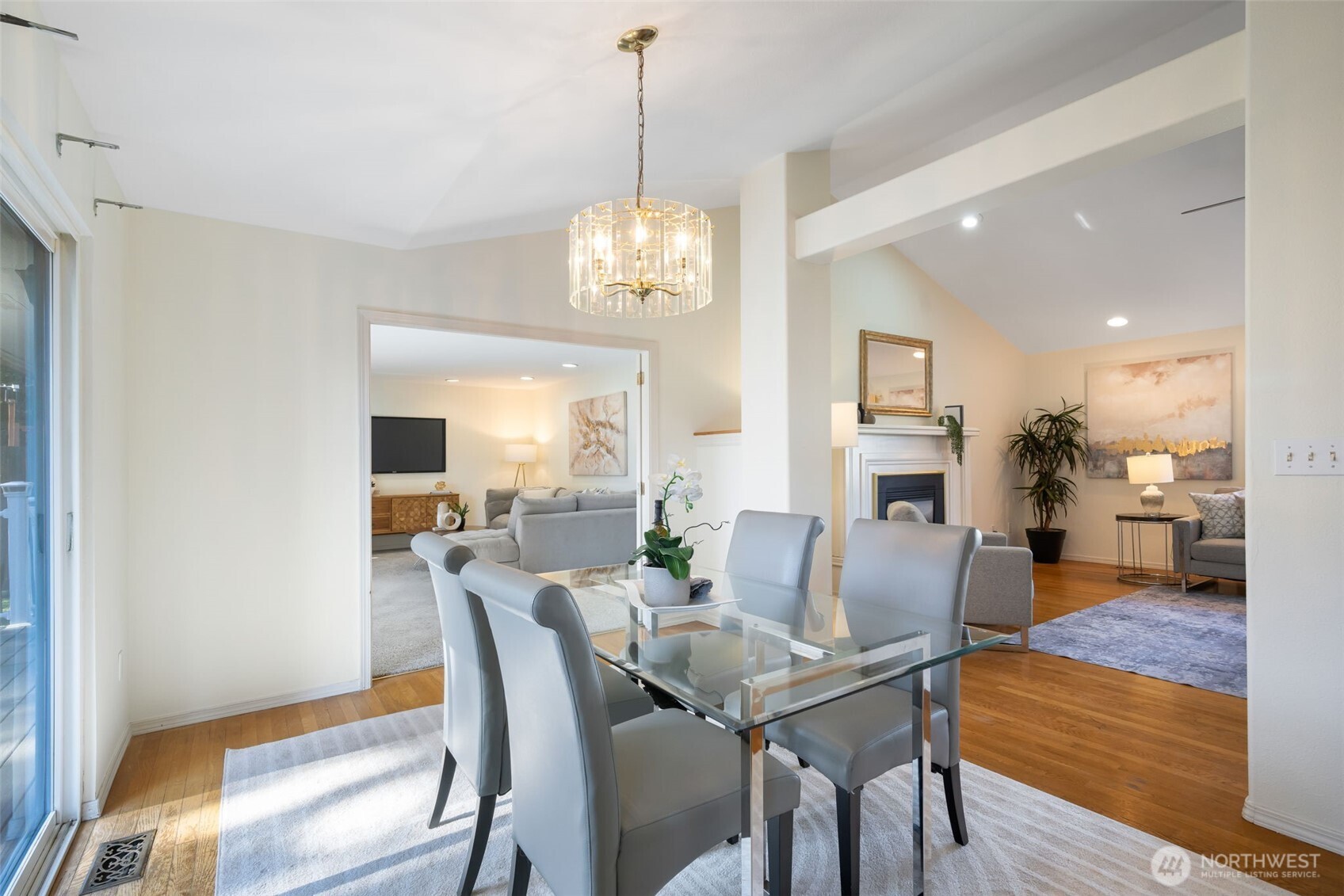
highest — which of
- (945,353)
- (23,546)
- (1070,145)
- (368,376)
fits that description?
(1070,145)

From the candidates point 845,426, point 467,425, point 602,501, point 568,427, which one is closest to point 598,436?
point 568,427

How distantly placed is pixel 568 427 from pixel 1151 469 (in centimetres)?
662

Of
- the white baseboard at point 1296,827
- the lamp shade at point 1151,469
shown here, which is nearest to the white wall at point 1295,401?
the white baseboard at point 1296,827

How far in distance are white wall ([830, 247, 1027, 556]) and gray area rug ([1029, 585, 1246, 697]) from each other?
1798 mm

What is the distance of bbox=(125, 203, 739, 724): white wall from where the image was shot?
9.27ft

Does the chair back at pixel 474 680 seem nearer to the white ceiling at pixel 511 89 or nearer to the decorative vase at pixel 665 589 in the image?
the decorative vase at pixel 665 589

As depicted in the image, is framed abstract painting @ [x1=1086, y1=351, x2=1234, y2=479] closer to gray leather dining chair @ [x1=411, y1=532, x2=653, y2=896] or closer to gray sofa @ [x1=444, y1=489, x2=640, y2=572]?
gray sofa @ [x1=444, y1=489, x2=640, y2=572]

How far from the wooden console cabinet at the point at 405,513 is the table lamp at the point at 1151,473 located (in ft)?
25.7

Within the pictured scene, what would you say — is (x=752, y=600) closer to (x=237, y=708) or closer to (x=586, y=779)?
(x=586, y=779)

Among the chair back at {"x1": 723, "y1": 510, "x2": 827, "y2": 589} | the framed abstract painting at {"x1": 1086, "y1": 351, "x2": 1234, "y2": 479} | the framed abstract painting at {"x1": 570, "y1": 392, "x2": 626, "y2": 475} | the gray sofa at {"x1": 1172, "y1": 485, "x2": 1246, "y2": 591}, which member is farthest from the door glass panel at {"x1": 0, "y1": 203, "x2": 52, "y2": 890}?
the framed abstract painting at {"x1": 1086, "y1": 351, "x2": 1234, "y2": 479}

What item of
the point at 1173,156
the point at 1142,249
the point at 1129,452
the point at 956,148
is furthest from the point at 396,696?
the point at 1129,452

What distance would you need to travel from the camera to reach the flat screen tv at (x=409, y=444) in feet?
29.1

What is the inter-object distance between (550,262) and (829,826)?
326 cm

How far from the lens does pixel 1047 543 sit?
6.88 meters
